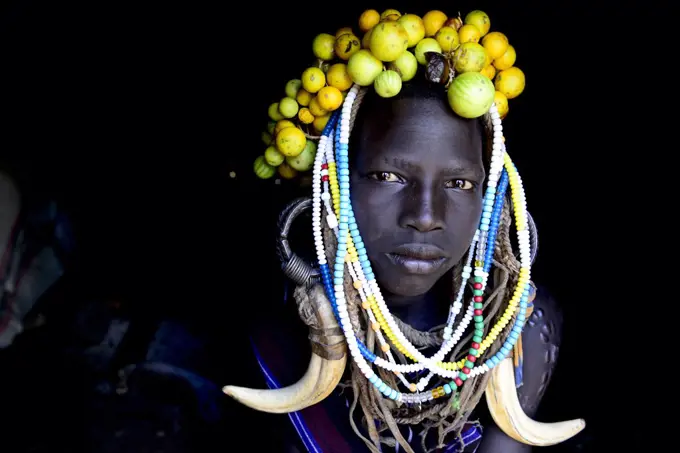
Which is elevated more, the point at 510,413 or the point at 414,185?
the point at 414,185

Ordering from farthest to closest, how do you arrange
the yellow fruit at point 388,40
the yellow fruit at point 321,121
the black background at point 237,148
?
the black background at point 237,148 < the yellow fruit at point 321,121 < the yellow fruit at point 388,40

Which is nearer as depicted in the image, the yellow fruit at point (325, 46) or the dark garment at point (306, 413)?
the yellow fruit at point (325, 46)

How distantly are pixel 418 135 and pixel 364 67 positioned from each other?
0.20 metres

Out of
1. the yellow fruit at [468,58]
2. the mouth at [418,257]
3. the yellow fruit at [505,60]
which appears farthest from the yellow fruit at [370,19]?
the mouth at [418,257]

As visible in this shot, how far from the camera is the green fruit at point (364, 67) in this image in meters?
1.44

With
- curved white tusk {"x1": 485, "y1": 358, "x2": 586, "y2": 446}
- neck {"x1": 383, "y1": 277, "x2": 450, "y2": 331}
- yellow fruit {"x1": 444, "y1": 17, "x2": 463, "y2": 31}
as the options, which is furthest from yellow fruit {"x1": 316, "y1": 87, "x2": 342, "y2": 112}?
curved white tusk {"x1": 485, "y1": 358, "x2": 586, "y2": 446}

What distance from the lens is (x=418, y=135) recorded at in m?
1.45

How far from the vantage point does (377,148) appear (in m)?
1.47

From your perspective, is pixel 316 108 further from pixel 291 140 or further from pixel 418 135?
pixel 418 135

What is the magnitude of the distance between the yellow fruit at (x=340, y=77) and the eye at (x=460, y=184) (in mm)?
349

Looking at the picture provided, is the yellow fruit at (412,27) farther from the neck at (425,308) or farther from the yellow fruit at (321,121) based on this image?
the neck at (425,308)

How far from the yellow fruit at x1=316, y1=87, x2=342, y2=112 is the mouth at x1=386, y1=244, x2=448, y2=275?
392 mm

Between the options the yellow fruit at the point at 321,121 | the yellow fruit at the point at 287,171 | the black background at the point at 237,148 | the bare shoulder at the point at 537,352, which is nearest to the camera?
the yellow fruit at the point at 321,121

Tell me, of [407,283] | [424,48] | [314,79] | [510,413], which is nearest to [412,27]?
[424,48]
